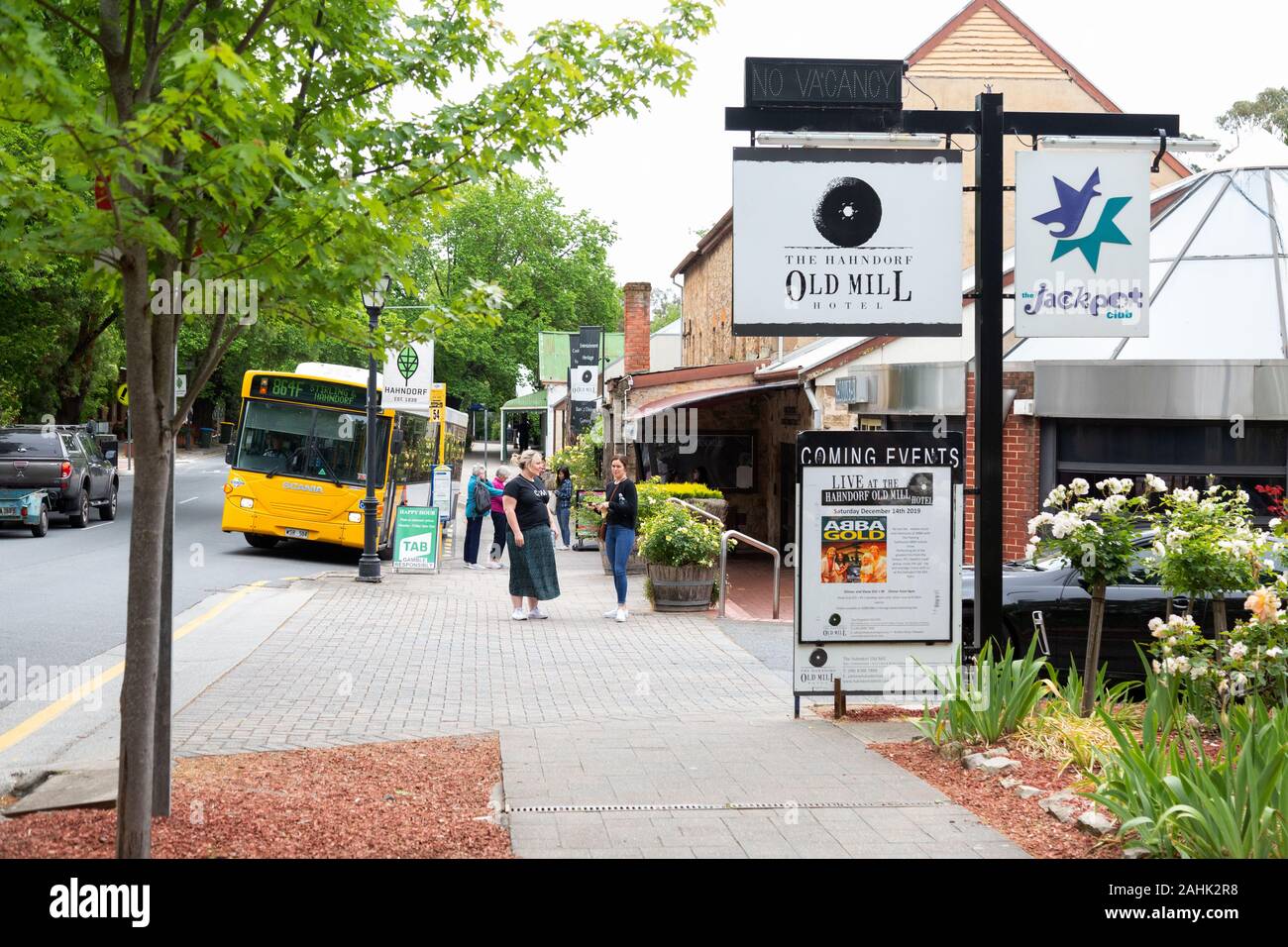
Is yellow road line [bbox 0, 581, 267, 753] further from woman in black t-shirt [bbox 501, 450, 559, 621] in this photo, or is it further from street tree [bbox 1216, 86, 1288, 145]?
street tree [bbox 1216, 86, 1288, 145]

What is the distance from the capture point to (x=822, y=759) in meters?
7.27

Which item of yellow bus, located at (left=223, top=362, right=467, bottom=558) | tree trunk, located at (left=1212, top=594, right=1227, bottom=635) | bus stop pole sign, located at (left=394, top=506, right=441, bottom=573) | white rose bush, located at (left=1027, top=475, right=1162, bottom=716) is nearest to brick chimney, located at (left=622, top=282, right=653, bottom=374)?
yellow bus, located at (left=223, top=362, right=467, bottom=558)

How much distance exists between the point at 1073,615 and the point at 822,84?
4843 mm

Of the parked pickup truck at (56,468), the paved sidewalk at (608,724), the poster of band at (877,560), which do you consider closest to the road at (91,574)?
the parked pickup truck at (56,468)

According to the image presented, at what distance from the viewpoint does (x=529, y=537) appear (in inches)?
547

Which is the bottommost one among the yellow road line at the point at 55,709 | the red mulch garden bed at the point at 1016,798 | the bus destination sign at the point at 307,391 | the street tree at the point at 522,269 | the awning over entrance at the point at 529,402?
the yellow road line at the point at 55,709

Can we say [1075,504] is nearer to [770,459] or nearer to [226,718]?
[226,718]

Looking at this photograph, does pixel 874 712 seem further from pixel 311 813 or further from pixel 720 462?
pixel 720 462

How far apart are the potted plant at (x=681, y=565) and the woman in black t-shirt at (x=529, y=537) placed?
168 cm

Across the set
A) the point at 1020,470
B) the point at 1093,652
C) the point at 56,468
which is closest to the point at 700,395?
the point at 1020,470

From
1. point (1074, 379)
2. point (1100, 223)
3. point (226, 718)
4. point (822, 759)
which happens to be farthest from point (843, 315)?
point (1074, 379)

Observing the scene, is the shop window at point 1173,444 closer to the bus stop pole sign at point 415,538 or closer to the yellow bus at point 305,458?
the bus stop pole sign at point 415,538

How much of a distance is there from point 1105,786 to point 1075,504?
278cm

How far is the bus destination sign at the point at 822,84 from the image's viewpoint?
27.9 ft
